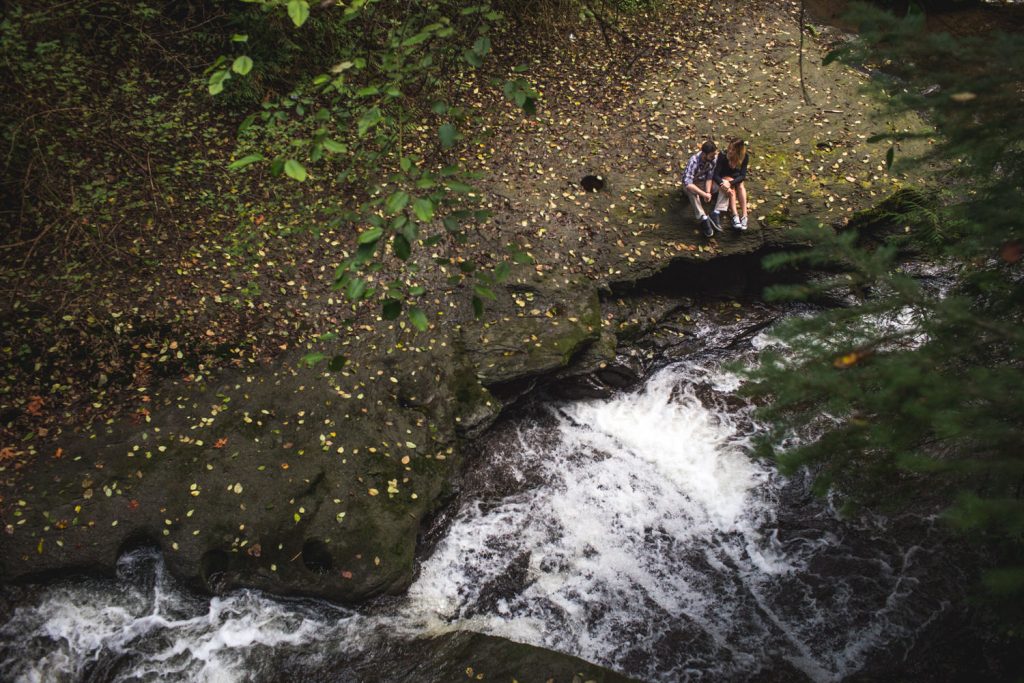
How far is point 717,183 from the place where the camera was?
312 inches

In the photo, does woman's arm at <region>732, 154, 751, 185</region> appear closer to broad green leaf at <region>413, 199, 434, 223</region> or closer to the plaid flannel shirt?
the plaid flannel shirt

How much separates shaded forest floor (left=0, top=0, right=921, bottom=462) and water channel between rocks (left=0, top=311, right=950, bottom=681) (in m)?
1.75

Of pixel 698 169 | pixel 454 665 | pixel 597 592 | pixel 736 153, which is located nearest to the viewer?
pixel 454 665

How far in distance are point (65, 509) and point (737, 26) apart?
12149 millimetres

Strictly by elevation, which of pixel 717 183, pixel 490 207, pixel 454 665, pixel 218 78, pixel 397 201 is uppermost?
pixel 218 78

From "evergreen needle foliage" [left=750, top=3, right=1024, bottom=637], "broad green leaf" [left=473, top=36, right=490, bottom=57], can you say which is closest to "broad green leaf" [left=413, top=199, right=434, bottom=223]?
"broad green leaf" [left=473, top=36, right=490, bottom=57]

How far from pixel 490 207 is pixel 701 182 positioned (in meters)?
2.76

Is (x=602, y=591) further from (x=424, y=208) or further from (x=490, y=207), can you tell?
(x=490, y=207)

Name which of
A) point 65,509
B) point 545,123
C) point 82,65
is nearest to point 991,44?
point 545,123

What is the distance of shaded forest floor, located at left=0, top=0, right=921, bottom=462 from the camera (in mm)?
6148

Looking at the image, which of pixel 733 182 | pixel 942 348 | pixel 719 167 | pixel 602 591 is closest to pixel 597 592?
pixel 602 591

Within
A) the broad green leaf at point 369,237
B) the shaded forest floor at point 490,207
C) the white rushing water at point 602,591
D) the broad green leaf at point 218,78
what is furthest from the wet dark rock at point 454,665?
the broad green leaf at point 218,78

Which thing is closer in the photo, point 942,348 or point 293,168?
point 293,168

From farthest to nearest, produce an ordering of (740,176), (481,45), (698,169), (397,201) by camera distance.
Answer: (698,169), (740,176), (481,45), (397,201)
